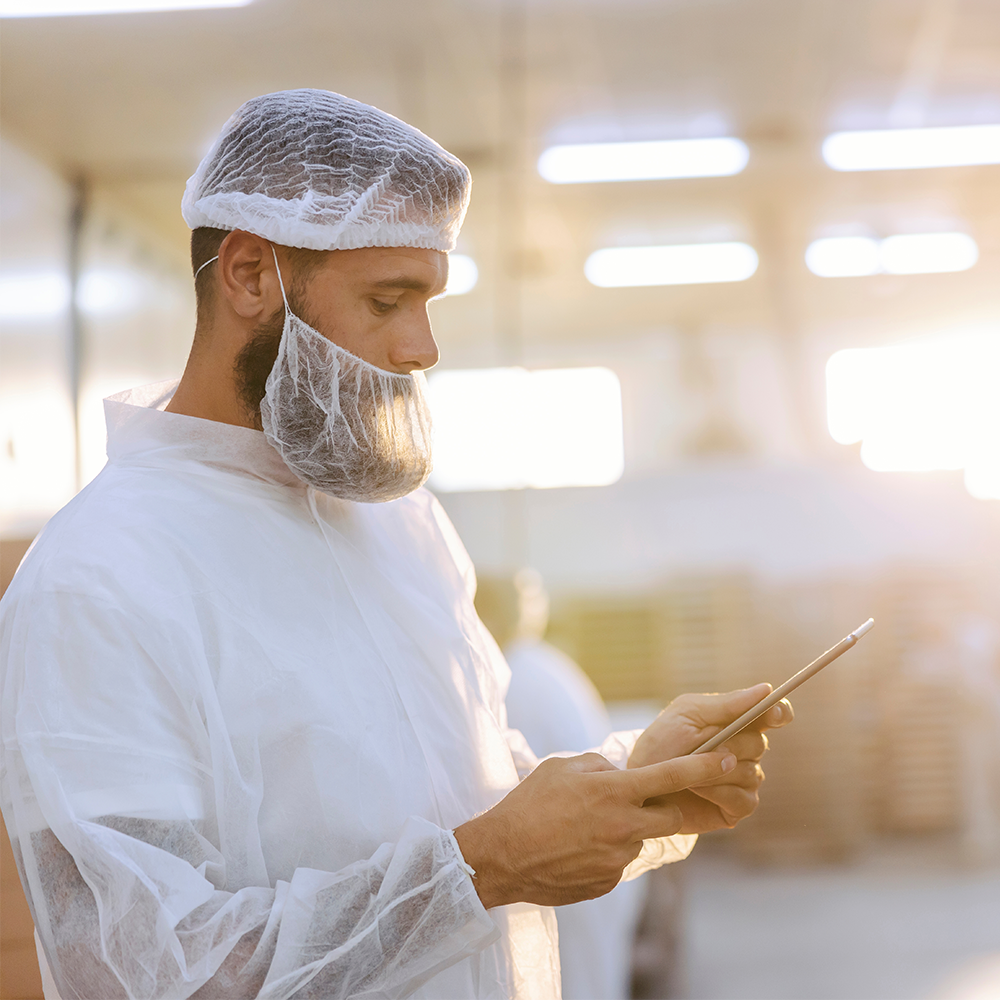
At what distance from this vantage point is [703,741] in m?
0.89

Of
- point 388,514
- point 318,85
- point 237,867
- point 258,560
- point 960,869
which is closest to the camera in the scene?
point 237,867

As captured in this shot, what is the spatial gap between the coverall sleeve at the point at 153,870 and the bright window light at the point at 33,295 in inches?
44.5

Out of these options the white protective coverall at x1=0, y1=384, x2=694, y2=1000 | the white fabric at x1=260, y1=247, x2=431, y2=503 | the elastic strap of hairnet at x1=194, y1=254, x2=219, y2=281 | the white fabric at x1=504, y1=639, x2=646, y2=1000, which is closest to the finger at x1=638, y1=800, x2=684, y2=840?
the white protective coverall at x1=0, y1=384, x2=694, y2=1000

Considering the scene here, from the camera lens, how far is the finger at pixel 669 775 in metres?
0.67

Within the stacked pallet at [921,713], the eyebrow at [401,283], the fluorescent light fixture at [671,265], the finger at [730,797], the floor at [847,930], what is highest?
the fluorescent light fixture at [671,265]

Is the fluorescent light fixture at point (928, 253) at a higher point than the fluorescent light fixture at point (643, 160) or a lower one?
lower

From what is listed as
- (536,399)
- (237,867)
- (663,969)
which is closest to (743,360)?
(536,399)

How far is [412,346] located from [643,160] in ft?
9.69

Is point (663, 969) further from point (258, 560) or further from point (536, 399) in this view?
point (258, 560)

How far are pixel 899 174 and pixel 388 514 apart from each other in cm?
357

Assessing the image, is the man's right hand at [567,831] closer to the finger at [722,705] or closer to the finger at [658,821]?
the finger at [658,821]

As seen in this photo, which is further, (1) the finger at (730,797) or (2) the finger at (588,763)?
(1) the finger at (730,797)

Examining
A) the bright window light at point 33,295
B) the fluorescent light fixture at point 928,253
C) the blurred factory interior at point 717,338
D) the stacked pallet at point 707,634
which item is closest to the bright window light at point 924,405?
the blurred factory interior at point 717,338

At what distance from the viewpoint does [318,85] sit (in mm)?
2586
